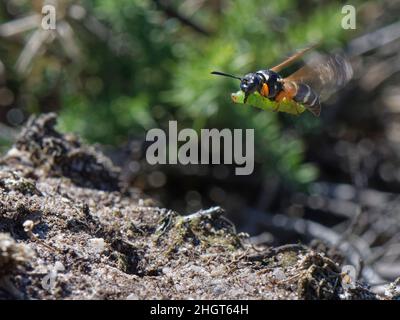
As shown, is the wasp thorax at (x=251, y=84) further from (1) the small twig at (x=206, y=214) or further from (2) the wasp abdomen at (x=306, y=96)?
(1) the small twig at (x=206, y=214)

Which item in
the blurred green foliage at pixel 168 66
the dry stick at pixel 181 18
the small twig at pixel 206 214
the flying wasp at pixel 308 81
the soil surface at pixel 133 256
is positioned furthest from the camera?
the dry stick at pixel 181 18

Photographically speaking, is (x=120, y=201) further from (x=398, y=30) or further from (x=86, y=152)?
(x=398, y=30)

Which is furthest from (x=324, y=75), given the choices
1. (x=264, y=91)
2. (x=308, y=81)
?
(x=264, y=91)

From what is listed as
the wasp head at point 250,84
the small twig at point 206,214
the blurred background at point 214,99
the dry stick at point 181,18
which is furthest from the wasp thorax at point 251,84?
the dry stick at point 181,18

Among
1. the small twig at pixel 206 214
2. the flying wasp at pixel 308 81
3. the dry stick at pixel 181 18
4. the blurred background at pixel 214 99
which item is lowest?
the small twig at pixel 206 214

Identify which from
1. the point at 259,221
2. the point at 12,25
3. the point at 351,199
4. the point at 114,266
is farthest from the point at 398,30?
the point at 114,266

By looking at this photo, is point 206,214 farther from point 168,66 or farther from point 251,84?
point 168,66
